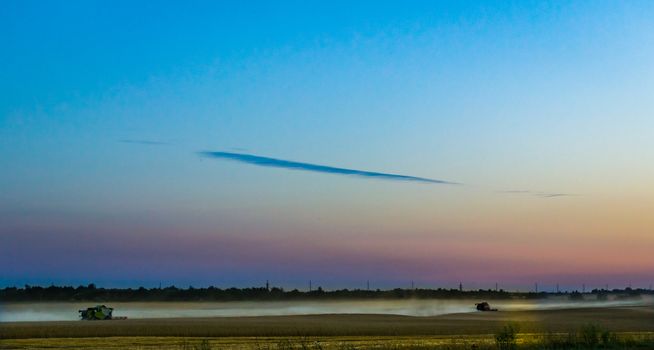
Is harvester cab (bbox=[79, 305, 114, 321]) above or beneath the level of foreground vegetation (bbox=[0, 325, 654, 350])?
above

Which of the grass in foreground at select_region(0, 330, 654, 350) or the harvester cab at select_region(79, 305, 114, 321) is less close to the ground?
the harvester cab at select_region(79, 305, 114, 321)

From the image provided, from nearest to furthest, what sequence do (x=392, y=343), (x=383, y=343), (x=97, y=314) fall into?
1. (x=383, y=343)
2. (x=392, y=343)
3. (x=97, y=314)

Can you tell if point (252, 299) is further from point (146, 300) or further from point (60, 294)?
point (60, 294)

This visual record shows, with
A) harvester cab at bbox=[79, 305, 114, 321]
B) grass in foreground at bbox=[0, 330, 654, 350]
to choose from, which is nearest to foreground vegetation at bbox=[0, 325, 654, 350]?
grass in foreground at bbox=[0, 330, 654, 350]

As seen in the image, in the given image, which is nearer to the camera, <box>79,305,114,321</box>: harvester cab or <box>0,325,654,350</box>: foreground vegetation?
<box>0,325,654,350</box>: foreground vegetation

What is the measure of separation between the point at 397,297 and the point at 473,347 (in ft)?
533

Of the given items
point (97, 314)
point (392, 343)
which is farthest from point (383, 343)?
point (97, 314)

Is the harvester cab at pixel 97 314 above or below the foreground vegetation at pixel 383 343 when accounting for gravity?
above

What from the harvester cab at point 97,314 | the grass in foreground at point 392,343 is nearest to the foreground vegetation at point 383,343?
the grass in foreground at point 392,343

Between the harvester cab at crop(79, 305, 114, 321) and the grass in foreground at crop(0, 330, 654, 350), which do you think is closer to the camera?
the grass in foreground at crop(0, 330, 654, 350)

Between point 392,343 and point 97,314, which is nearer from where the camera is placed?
point 392,343

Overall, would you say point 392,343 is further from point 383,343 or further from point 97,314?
point 97,314

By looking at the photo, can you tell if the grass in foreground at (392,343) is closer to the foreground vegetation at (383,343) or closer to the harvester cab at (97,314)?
the foreground vegetation at (383,343)

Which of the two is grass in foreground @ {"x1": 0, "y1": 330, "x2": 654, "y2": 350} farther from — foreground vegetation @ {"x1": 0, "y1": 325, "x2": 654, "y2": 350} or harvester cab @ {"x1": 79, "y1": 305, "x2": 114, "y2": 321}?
harvester cab @ {"x1": 79, "y1": 305, "x2": 114, "y2": 321}
